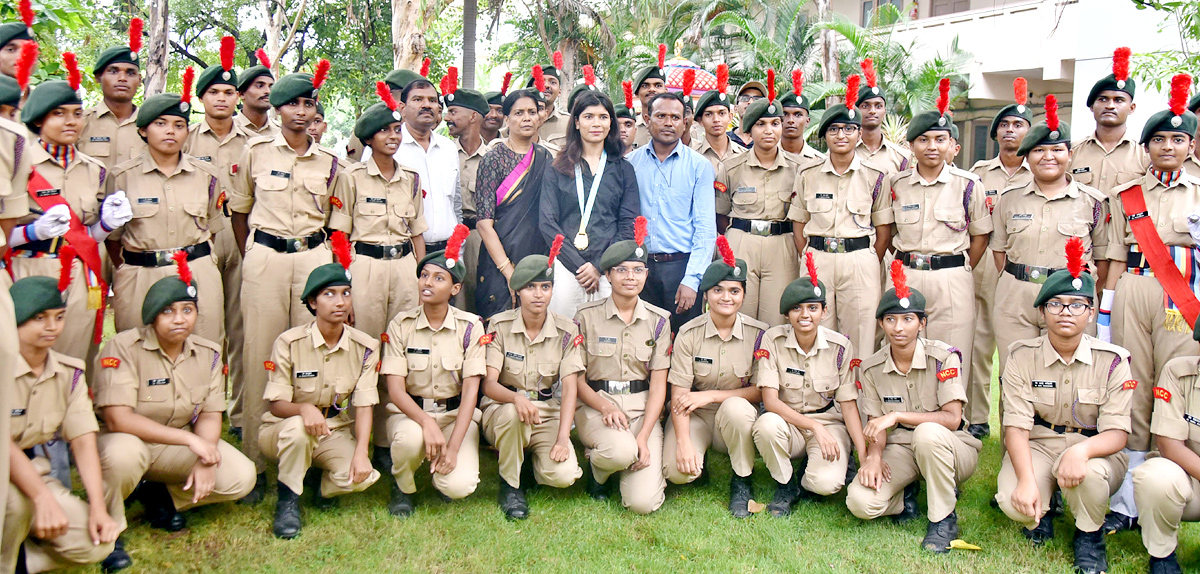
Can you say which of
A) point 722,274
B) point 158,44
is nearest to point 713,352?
point 722,274

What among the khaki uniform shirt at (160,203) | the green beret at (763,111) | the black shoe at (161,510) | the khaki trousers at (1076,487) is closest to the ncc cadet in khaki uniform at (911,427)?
the khaki trousers at (1076,487)

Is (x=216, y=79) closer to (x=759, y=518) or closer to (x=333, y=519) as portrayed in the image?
(x=333, y=519)

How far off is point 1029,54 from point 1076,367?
44.1 feet

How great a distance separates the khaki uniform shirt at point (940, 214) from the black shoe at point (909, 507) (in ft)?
4.78

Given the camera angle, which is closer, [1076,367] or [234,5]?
[1076,367]

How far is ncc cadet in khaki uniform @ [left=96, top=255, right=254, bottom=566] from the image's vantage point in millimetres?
3965

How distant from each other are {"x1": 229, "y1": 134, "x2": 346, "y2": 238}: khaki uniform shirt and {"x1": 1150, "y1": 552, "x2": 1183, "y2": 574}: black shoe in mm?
4268

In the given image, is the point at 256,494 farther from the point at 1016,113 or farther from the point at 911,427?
the point at 1016,113

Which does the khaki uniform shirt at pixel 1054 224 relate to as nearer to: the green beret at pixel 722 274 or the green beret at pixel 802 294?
the green beret at pixel 802 294

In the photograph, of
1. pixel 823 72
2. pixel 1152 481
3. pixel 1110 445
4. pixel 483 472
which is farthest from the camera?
pixel 823 72

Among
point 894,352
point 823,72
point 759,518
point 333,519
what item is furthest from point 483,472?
point 823,72

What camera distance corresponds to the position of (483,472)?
198 inches

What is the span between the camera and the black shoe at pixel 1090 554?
3834 mm

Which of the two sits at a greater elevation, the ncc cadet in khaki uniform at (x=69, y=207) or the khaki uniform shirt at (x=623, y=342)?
the ncc cadet in khaki uniform at (x=69, y=207)
